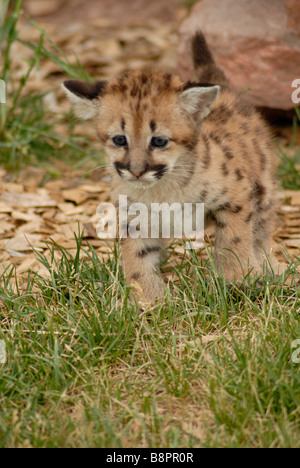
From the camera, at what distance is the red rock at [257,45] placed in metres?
5.91

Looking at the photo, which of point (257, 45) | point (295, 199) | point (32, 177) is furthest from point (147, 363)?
point (257, 45)

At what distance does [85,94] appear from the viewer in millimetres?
3936

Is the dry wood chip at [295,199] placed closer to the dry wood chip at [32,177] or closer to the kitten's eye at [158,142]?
the kitten's eye at [158,142]

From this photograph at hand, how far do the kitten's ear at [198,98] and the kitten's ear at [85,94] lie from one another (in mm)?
498

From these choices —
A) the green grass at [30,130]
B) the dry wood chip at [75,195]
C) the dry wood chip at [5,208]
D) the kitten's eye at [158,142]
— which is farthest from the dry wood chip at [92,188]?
the kitten's eye at [158,142]

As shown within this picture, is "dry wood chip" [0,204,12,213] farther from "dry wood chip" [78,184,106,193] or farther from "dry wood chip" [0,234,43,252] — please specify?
"dry wood chip" [78,184,106,193]

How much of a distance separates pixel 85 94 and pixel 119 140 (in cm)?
35

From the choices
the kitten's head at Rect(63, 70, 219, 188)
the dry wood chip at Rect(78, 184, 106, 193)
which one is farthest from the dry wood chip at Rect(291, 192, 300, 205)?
the kitten's head at Rect(63, 70, 219, 188)

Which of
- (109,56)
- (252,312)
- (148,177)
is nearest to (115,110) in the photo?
(148,177)

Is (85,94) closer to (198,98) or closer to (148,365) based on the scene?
(198,98)

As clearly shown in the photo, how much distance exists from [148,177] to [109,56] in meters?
4.91

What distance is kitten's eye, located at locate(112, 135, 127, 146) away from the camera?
12.6 feet

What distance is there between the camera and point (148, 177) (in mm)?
3744
